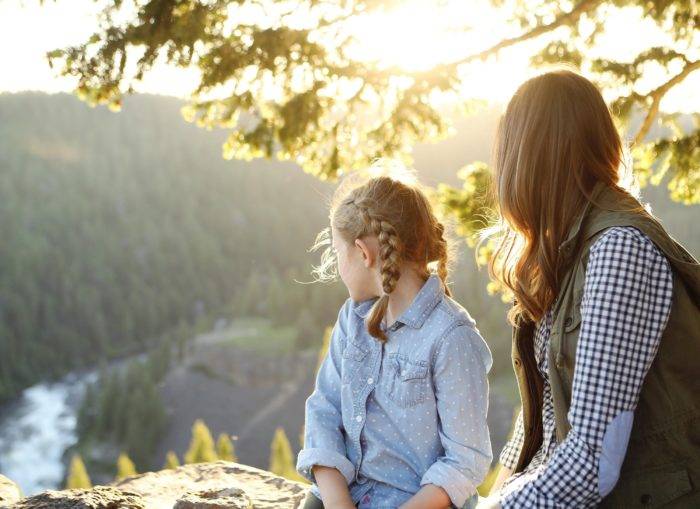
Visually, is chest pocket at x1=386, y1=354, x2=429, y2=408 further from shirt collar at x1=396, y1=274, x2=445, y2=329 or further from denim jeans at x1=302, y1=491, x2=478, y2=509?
denim jeans at x1=302, y1=491, x2=478, y2=509

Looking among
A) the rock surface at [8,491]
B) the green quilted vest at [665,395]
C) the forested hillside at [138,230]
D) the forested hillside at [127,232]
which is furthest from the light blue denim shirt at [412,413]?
the forested hillside at [127,232]

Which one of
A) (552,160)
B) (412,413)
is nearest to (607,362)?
(552,160)

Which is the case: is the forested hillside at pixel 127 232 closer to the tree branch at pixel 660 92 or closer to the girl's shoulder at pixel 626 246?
the tree branch at pixel 660 92

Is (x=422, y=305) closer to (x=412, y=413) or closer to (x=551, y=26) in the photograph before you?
(x=412, y=413)

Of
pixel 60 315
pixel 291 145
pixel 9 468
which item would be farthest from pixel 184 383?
pixel 291 145

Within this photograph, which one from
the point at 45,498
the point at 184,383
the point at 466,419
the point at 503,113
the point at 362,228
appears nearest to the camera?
the point at 503,113

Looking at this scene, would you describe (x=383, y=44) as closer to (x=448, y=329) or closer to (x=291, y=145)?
(x=291, y=145)

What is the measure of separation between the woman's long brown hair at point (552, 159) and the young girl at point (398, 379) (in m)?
0.35

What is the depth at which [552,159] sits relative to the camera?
1.66 meters

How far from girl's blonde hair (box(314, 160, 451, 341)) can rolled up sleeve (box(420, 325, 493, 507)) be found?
227 mm

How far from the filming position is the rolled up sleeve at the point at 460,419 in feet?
6.23

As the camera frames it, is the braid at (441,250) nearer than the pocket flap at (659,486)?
No

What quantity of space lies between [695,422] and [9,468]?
7387 centimetres

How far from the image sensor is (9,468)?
216 ft
